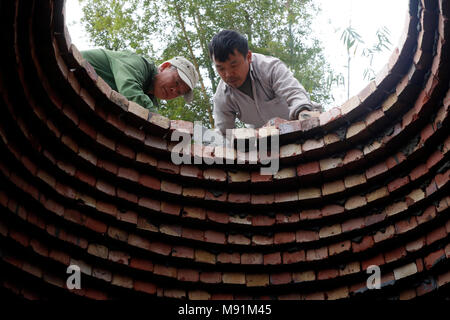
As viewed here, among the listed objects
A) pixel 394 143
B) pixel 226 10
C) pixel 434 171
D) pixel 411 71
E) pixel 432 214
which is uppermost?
pixel 226 10

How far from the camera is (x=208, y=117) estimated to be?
12258 millimetres

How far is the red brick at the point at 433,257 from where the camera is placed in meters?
4.85

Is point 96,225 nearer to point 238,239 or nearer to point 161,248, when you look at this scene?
point 161,248

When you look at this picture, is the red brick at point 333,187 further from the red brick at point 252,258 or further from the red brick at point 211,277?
the red brick at point 211,277

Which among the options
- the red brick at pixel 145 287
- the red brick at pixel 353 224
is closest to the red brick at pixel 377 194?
the red brick at pixel 353 224

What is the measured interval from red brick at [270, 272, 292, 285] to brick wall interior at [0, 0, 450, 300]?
0.01 meters

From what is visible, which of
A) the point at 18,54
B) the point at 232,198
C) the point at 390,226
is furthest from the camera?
the point at 232,198

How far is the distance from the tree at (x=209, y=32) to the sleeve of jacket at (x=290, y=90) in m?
5.64

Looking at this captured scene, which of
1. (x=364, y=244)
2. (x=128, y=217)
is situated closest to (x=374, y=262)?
(x=364, y=244)

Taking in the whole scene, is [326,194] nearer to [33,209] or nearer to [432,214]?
[432,214]

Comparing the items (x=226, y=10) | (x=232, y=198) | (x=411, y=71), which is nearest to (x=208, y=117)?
(x=226, y=10)

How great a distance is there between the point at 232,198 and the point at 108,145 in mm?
1157

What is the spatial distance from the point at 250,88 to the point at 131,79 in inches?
45.6

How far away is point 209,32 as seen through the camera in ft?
39.4
